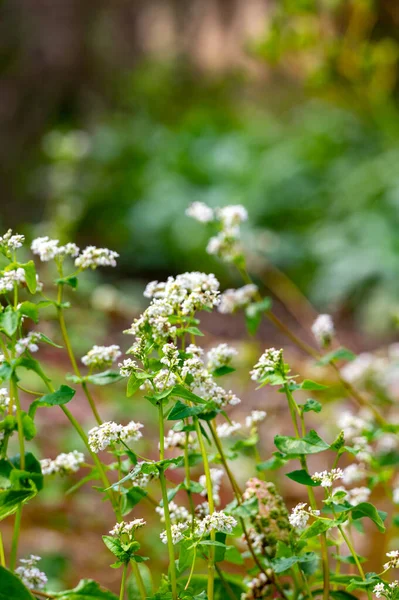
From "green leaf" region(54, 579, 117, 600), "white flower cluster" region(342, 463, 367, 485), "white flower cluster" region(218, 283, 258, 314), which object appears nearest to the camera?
"green leaf" region(54, 579, 117, 600)

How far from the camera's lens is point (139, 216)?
349 centimetres

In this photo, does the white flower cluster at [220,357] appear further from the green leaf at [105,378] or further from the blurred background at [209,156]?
the blurred background at [209,156]

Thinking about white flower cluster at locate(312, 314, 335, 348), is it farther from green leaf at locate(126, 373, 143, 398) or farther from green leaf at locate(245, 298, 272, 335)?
green leaf at locate(126, 373, 143, 398)

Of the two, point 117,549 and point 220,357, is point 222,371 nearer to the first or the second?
point 220,357

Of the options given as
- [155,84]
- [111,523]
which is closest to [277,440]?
[111,523]

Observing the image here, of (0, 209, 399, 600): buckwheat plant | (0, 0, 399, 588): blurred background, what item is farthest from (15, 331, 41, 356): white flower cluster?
(0, 0, 399, 588): blurred background

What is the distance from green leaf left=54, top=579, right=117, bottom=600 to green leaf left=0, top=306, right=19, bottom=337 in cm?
26

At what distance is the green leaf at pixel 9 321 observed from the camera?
1.72 ft

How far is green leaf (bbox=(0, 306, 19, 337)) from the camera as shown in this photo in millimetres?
525

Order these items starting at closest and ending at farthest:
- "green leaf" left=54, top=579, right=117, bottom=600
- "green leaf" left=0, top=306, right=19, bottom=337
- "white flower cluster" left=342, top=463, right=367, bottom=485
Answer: "green leaf" left=0, top=306, right=19, bottom=337, "green leaf" left=54, top=579, right=117, bottom=600, "white flower cluster" left=342, top=463, right=367, bottom=485

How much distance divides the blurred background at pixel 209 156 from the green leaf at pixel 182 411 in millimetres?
1477

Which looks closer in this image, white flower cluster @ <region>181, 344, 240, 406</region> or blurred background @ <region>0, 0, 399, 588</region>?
white flower cluster @ <region>181, 344, 240, 406</region>

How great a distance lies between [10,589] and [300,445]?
260 millimetres

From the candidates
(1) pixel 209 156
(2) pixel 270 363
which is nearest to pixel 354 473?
(2) pixel 270 363
